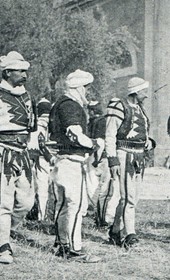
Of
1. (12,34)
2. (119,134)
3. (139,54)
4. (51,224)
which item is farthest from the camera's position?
(139,54)

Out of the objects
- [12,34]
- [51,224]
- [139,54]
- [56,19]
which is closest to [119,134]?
[51,224]

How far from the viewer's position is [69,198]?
568cm

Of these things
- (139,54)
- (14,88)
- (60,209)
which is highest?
(139,54)

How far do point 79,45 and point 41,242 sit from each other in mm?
16918

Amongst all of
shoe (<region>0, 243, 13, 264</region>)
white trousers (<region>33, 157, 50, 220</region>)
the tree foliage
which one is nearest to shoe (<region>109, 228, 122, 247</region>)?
shoe (<region>0, 243, 13, 264</region>)

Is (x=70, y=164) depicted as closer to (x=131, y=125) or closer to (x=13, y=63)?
(x=131, y=125)

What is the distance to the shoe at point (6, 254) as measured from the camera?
5492 millimetres

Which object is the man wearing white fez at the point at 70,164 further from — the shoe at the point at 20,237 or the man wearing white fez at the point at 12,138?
the shoe at the point at 20,237

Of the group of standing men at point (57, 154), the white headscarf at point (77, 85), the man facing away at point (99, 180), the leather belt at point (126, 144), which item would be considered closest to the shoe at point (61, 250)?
the group of standing men at point (57, 154)

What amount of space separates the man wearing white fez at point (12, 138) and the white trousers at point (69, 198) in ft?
1.32

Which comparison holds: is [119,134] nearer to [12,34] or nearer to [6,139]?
[6,139]

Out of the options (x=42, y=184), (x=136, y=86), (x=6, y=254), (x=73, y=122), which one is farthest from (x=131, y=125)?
(x=42, y=184)

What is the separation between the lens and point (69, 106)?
5633 millimetres

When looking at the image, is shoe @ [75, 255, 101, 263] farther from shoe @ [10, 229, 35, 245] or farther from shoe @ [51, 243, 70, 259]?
shoe @ [10, 229, 35, 245]
